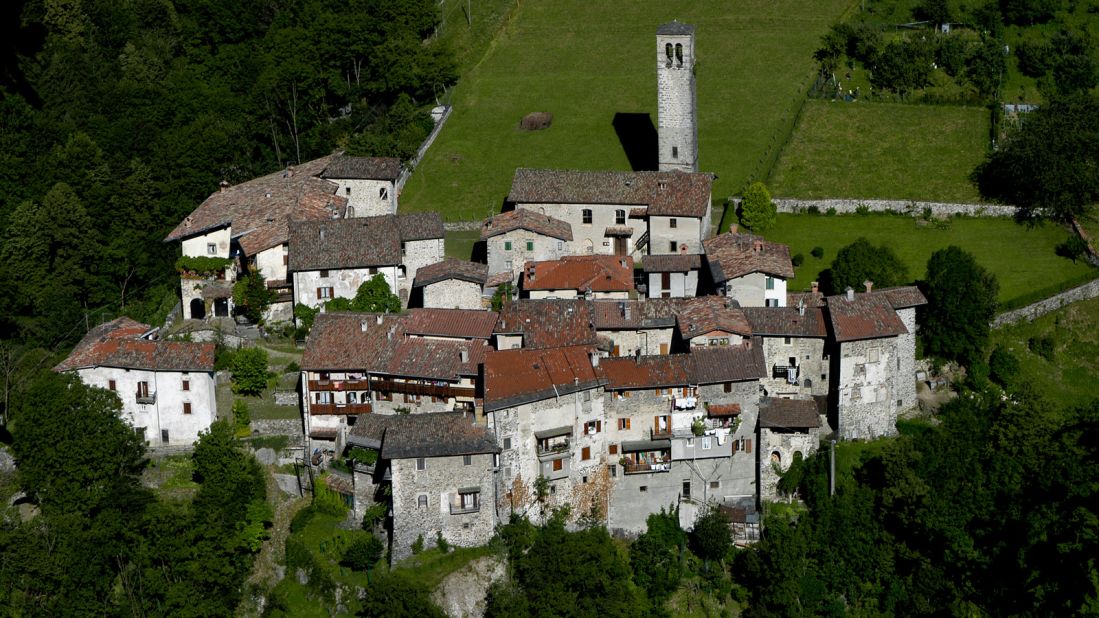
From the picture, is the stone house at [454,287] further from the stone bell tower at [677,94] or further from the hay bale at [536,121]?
the hay bale at [536,121]

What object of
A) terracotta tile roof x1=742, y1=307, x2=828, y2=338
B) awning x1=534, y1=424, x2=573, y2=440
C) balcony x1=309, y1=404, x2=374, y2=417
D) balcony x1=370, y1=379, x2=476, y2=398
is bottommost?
awning x1=534, y1=424, x2=573, y2=440

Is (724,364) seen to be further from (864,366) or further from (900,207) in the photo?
(900,207)

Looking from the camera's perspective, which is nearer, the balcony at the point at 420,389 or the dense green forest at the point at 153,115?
the balcony at the point at 420,389

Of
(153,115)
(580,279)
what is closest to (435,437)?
(580,279)

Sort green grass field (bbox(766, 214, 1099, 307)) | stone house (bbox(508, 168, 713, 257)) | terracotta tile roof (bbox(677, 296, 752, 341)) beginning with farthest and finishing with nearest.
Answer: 1. stone house (bbox(508, 168, 713, 257))
2. green grass field (bbox(766, 214, 1099, 307))
3. terracotta tile roof (bbox(677, 296, 752, 341))

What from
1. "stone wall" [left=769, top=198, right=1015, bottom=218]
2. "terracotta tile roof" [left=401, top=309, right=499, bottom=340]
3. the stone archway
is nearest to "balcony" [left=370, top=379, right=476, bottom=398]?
"terracotta tile roof" [left=401, top=309, right=499, bottom=340]

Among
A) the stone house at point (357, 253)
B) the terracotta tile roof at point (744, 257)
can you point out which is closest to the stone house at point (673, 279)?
the terracotta tile roof at point (744, 257)

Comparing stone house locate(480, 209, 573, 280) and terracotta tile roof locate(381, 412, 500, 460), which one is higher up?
stone house locate(480, 209, 573, 280)

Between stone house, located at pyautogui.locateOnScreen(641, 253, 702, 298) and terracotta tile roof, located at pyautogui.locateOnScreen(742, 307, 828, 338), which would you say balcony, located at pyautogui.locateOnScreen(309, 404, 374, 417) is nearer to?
stone house, located at pyautogui.locateOnScreen(641, 253, 702, 298)
